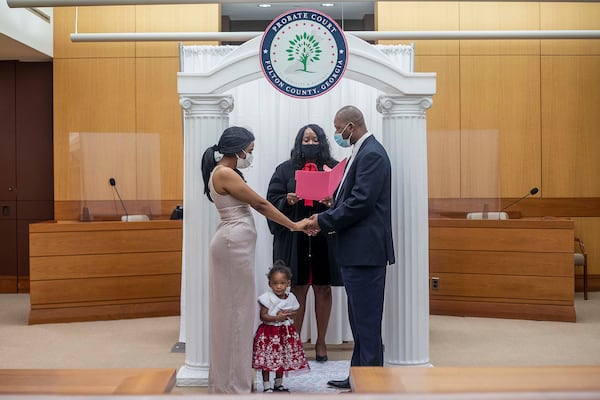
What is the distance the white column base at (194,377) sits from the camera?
4895mm

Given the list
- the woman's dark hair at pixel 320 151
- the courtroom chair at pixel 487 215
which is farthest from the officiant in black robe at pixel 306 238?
the courtroom chair at pixel 487 215

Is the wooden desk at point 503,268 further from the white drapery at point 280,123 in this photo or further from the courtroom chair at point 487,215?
the white drapery at point 280,123

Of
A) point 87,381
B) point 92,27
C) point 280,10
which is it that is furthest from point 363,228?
point 280,10

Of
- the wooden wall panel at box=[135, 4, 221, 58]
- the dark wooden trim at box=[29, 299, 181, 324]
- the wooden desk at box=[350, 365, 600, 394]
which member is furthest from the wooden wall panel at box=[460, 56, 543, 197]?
the wooden desk at box=[350, 365, 600, 394]

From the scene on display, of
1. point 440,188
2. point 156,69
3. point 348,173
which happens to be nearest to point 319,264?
point 348,173

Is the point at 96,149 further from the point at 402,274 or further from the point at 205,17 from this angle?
the point at 402,274

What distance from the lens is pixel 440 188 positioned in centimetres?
915

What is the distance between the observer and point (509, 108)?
962 centimetres

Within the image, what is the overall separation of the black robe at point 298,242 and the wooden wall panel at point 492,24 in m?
4.72

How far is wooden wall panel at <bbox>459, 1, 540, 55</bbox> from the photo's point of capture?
965cm

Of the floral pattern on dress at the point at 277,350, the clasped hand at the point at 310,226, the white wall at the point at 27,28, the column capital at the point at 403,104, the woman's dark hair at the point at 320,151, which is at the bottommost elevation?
the floral pattern on dress at the point at 277,350

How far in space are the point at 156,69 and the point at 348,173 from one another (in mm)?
5697

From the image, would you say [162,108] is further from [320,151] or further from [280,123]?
[320,151]

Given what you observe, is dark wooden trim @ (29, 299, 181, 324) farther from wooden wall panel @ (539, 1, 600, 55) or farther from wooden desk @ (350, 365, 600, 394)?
wooden desk @ (350, 365, 600, 394)
